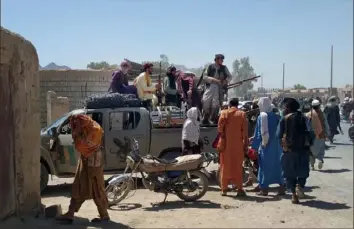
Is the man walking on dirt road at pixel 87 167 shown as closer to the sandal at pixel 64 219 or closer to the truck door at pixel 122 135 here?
the sandal at pixel 64 219

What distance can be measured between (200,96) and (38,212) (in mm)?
5952

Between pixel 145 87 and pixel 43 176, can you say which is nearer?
pixel 43 176

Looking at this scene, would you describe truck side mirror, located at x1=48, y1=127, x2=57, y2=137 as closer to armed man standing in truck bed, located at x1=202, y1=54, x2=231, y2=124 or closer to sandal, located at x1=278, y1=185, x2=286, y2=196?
armed man standing in truck bed, located at x1=202, y1=54, x2=231, y2=124

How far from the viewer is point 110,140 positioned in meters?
9.07

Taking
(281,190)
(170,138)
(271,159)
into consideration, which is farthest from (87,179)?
(281,190)

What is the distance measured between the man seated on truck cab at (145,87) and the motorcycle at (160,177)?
10.3 feet

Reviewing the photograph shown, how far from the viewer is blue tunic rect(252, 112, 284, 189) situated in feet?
28.3

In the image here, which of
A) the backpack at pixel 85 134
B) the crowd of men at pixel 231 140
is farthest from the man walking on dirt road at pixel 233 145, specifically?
the backpack at pixel 85 134

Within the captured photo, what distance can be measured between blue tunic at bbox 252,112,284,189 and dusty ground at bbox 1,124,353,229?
12.1 inches

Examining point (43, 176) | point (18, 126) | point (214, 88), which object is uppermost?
point (214, 88)

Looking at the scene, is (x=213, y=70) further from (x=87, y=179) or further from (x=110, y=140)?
(x=87, y=179)

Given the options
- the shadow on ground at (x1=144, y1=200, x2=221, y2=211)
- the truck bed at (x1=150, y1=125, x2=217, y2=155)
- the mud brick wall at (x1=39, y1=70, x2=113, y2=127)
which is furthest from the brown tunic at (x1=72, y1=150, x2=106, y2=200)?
the mud brick wall at (x1=39, y1=70, x2=113, y2=127)

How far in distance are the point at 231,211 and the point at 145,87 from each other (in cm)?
455

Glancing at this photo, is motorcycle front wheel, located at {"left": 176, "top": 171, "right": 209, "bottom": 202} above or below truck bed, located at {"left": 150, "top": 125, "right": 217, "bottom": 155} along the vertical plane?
below
